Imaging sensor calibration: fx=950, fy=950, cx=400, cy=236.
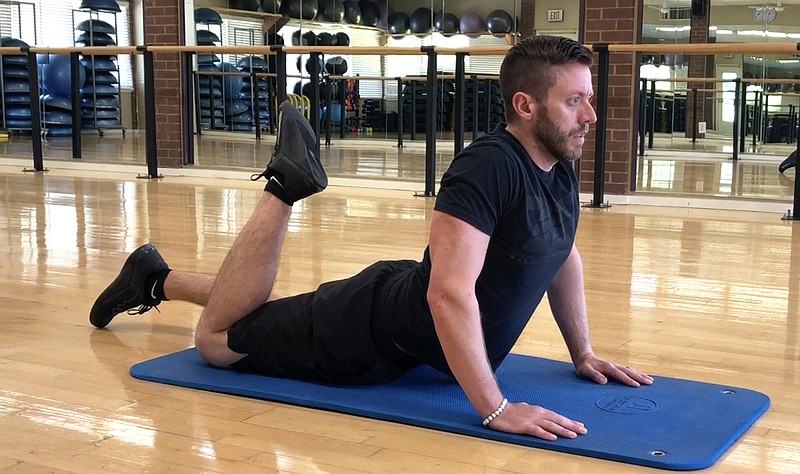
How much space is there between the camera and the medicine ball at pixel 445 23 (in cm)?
1063

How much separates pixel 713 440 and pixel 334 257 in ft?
8.02

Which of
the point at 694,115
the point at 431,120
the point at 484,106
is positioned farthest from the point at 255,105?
the point at 431,120

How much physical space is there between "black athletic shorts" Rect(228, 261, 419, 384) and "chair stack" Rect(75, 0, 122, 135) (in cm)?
1206

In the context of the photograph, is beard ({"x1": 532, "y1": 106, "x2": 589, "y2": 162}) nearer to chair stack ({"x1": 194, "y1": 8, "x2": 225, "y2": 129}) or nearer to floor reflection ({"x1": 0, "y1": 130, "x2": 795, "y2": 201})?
floor reflection ({"x1": 0, "y1": 130, "x2": 795, "y2": 201})

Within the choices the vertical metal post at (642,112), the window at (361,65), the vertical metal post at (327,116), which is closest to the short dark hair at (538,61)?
the vertical metal post at (642,112)

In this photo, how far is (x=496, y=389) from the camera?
189 centimetres

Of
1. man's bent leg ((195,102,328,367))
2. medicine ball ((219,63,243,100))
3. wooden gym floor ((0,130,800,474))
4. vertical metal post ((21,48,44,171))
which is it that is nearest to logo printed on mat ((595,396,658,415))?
wooden gym floor ((0,130,800,474))

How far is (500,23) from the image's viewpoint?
9.92 metres

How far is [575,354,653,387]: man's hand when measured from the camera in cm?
223

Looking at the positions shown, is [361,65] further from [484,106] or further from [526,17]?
[526,17]

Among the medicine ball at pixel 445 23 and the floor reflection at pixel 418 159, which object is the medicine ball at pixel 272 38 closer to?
the floor reflection at pixel 418 159

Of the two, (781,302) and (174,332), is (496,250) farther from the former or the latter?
(781,302)

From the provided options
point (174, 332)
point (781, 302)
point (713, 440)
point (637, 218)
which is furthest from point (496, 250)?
point (637, 218)

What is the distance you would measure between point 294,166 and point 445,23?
8648 millimetres
